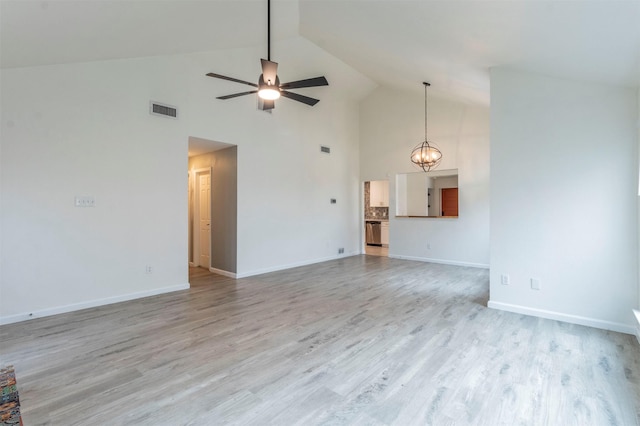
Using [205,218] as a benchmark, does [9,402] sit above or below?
below

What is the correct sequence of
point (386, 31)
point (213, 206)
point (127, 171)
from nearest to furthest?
point (386, 31) → point (127, 171) → point (213, 206)

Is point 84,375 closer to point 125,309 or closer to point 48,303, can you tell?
point 125,309

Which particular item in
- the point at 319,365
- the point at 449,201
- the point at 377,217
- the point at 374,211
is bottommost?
the point at 319,365

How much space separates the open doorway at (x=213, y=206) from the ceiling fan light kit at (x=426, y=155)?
3805mm

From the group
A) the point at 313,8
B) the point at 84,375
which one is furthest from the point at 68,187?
the point at 313,8

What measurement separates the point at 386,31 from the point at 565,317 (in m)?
3.84

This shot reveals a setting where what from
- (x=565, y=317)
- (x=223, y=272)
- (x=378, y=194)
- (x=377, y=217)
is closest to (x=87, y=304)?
(x=223, y=272)

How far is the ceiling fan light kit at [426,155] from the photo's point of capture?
6.67 m

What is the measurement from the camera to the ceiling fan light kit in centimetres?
667

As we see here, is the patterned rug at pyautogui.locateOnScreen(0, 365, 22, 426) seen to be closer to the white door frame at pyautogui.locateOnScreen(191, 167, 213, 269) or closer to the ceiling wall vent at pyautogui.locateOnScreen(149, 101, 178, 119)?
the ceiling wall vent at pyautogui.locateOnScreen(149, 101, 178, 119)

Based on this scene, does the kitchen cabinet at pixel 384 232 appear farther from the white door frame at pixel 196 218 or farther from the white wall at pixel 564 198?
the white wall at pixel 564 198

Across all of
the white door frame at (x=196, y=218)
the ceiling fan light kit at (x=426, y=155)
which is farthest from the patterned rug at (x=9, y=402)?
the ceiling fan light kit at (x=426, y=155)

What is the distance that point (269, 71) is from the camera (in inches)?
130

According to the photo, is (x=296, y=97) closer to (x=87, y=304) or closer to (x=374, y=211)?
(x=87, y=304)
